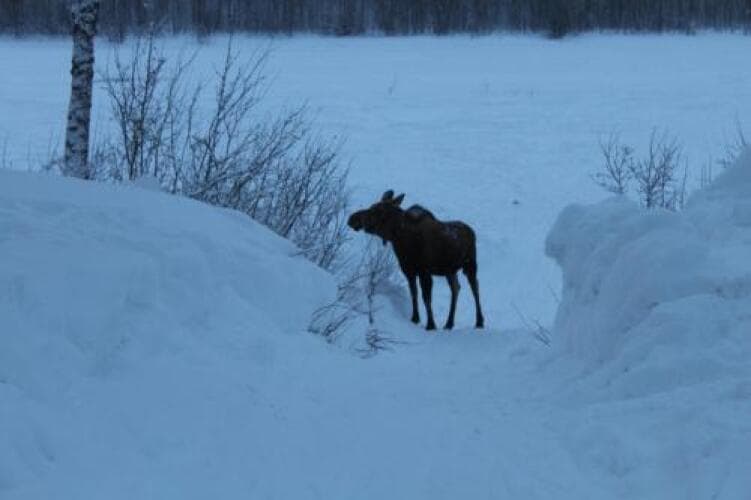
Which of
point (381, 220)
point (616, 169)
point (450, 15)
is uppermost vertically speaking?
point (450, 15)

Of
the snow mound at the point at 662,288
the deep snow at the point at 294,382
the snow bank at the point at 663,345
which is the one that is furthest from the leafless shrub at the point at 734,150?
the deep snow at the point at 294,382

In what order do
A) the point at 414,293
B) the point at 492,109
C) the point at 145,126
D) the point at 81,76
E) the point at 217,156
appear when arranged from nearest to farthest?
the point at 81,76
the point at 145,126
the point at 414,293
the point at 217,156
the point at 492,109

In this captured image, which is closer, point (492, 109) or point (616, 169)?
point (616, 169)

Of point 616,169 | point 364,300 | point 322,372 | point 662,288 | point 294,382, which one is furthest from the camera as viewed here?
point 616,169

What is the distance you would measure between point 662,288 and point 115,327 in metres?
3.21

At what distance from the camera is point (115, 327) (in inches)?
181

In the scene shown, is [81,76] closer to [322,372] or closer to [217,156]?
[217,156]

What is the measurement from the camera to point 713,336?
5.15 meters

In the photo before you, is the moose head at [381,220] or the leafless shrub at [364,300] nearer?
the leafless shrub at [364,300]

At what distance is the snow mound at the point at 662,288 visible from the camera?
16.7 feet

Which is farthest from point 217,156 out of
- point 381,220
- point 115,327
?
point 115,327

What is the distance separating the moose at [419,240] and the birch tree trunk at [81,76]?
410 centimetres

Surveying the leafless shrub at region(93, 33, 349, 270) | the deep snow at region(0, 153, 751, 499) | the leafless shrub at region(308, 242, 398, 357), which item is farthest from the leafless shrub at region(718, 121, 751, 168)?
the leafless shrub at region(93, 33, 349, 270)

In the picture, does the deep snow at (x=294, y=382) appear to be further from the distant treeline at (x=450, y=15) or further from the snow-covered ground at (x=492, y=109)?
the distant treeline at (x=450, y=15)
